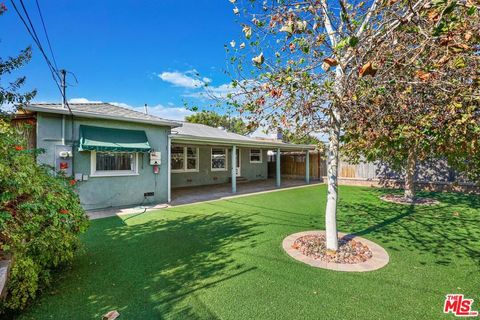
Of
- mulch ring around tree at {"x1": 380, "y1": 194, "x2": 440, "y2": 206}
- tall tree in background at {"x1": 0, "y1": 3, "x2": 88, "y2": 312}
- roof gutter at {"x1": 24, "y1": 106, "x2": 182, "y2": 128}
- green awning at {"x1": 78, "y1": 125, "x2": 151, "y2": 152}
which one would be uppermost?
roof gutter at {"x1": 24, "y1": 106, "x2": 182, "y2": 128}

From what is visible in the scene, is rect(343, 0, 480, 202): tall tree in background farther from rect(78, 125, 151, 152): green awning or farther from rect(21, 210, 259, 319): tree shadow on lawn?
rect(78, 125, 151, 152): green awning

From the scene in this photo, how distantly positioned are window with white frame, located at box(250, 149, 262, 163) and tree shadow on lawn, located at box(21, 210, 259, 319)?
36.2 feet

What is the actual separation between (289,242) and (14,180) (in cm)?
468

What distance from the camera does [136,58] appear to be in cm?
1012

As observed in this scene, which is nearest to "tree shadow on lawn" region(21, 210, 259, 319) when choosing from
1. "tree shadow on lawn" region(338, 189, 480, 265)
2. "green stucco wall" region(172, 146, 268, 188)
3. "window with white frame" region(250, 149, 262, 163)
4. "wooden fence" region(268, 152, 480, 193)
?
"tree shadow on lawn" region(338, 189, 480, 265)

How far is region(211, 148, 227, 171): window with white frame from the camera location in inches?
602

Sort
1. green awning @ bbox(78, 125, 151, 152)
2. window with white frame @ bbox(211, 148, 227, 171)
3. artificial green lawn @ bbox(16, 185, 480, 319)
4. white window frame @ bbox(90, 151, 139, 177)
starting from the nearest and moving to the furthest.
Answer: artificial green lawn @ bbox(16, 185, 480, 319) → green awning @ bbox(78, 125, 151, 152) → white window frame @ bbox(90, 151, 139, 177) → window with white frame @ bbox(211, 148, 227, 171)

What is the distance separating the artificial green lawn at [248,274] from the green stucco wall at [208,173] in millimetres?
6932

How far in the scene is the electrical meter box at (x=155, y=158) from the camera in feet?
29.1

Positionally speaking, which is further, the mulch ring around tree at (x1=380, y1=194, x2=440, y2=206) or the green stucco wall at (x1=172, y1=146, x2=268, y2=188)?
the green stucco wall at (x1=172, y1=146, x2=268, y2=188)

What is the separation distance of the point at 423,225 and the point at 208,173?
Answer: 11.2 meters

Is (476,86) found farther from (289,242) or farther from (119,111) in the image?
(119,111)

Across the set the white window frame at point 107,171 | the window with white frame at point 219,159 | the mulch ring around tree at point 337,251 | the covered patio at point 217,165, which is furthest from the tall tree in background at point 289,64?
the window with white frame at point 219,159

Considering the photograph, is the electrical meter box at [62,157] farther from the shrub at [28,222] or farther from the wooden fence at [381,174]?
the wooden fence at [381,174]
